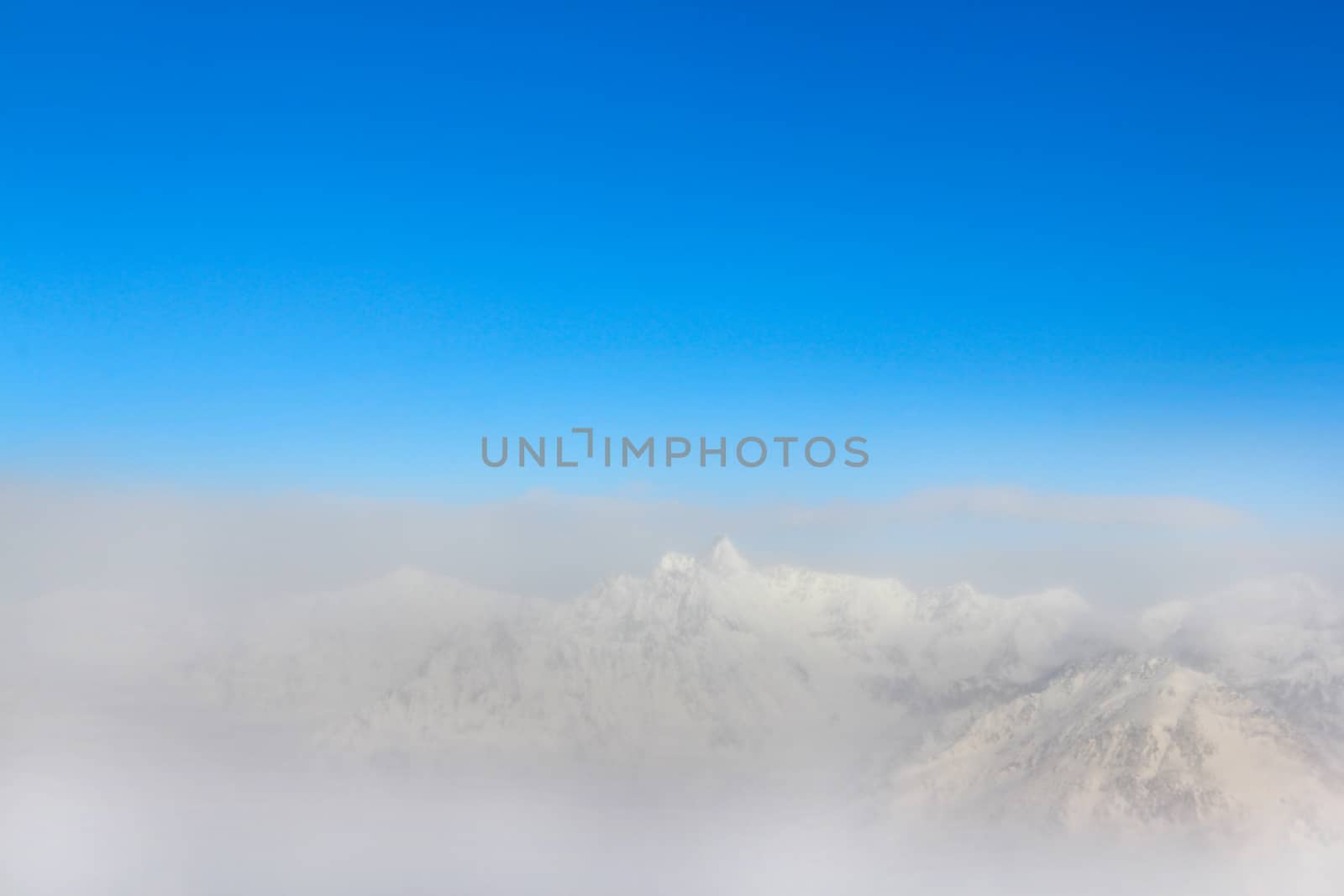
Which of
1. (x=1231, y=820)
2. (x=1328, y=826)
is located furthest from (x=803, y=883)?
(x=1328, y=826)

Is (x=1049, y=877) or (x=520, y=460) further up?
(x=520, y=460)

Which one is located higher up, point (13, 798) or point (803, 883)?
point (13, 798)

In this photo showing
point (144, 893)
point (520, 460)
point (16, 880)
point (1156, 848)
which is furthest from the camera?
point (1156, 848)

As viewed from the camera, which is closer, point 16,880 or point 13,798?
point 16,880

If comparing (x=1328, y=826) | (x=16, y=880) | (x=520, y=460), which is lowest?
(x=1328, y=826)

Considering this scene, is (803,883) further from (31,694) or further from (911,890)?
(31,694)

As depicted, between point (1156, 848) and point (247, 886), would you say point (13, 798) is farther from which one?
point (1156, 848)

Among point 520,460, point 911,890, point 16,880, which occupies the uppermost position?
point 520,460

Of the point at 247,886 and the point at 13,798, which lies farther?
the point at 247,886

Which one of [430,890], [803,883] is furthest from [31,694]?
[803,883]

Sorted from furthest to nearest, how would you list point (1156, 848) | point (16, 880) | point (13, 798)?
1. point (1156, 848)
2. point (13, 798)
3. point (16, 880)
